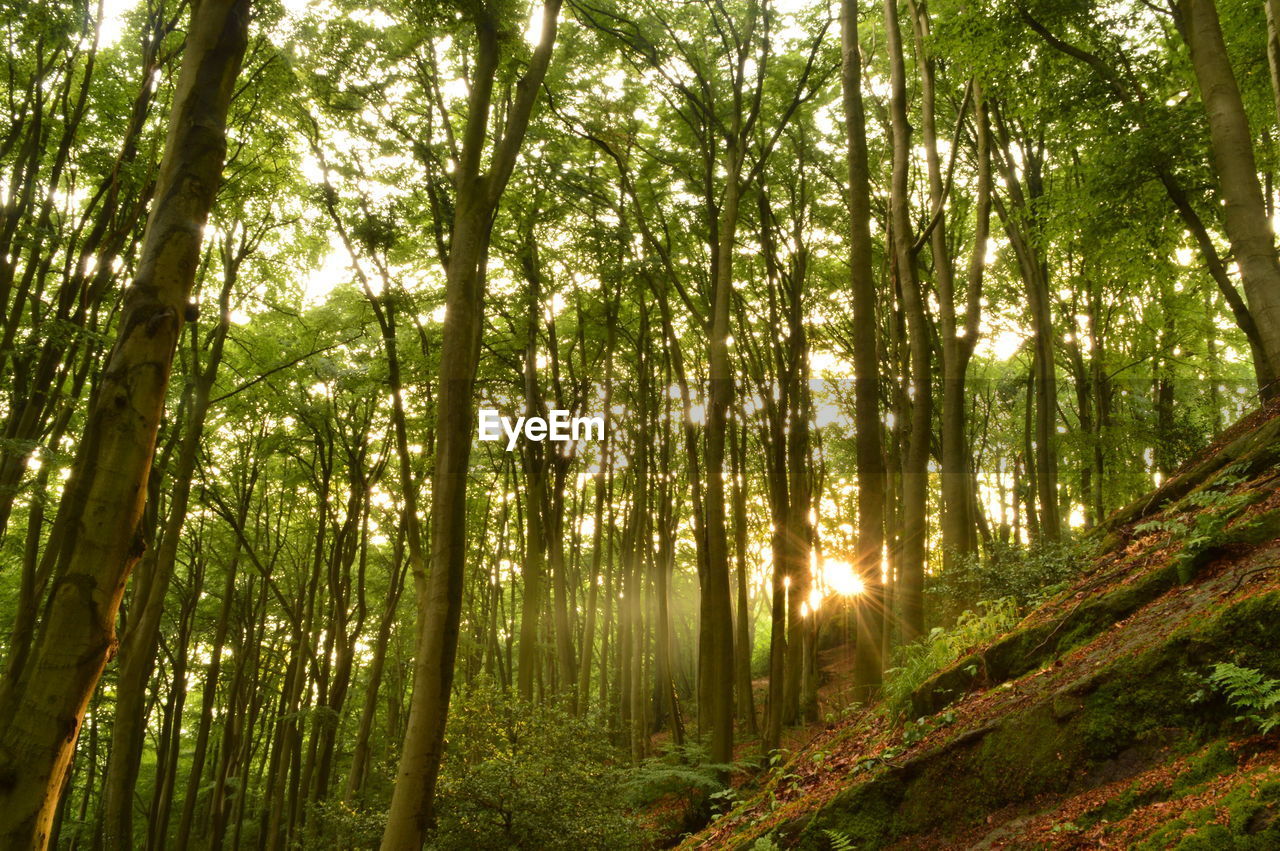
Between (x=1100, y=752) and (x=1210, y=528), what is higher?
(x=1210, y=528)

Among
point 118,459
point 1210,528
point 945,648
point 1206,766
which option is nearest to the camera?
point 118,459

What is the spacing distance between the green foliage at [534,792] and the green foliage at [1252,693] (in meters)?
6.24

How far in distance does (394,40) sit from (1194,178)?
1139 centimetres

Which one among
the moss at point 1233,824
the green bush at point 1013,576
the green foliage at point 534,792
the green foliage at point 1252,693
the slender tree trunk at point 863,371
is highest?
the slender tree trunk at point 863,371

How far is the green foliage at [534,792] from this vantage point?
7.66 metres

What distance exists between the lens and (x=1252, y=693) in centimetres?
320

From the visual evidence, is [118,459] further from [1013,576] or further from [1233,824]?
[1013,576]

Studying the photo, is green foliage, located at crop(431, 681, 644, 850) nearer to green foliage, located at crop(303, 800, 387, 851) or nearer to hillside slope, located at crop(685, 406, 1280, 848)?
green foliage, located at crop(303, 800, 387, 851)

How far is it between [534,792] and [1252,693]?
257 inches

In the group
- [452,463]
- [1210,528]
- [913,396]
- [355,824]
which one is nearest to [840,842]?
[1210,528]

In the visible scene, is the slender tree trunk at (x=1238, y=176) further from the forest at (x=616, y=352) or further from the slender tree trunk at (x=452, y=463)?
the slender tree trunk at (x=452, y=463)

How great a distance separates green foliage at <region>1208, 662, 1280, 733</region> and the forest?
22mm

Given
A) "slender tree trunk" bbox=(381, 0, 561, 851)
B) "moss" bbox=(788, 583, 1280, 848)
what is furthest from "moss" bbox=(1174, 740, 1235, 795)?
"slender tree trunk" bbox=(381, 0, 561, 851)

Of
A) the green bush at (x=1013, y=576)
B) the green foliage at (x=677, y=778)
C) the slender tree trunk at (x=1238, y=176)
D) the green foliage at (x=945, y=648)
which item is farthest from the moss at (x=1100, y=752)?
the slender tree trunk at (x=1238, y=176)
